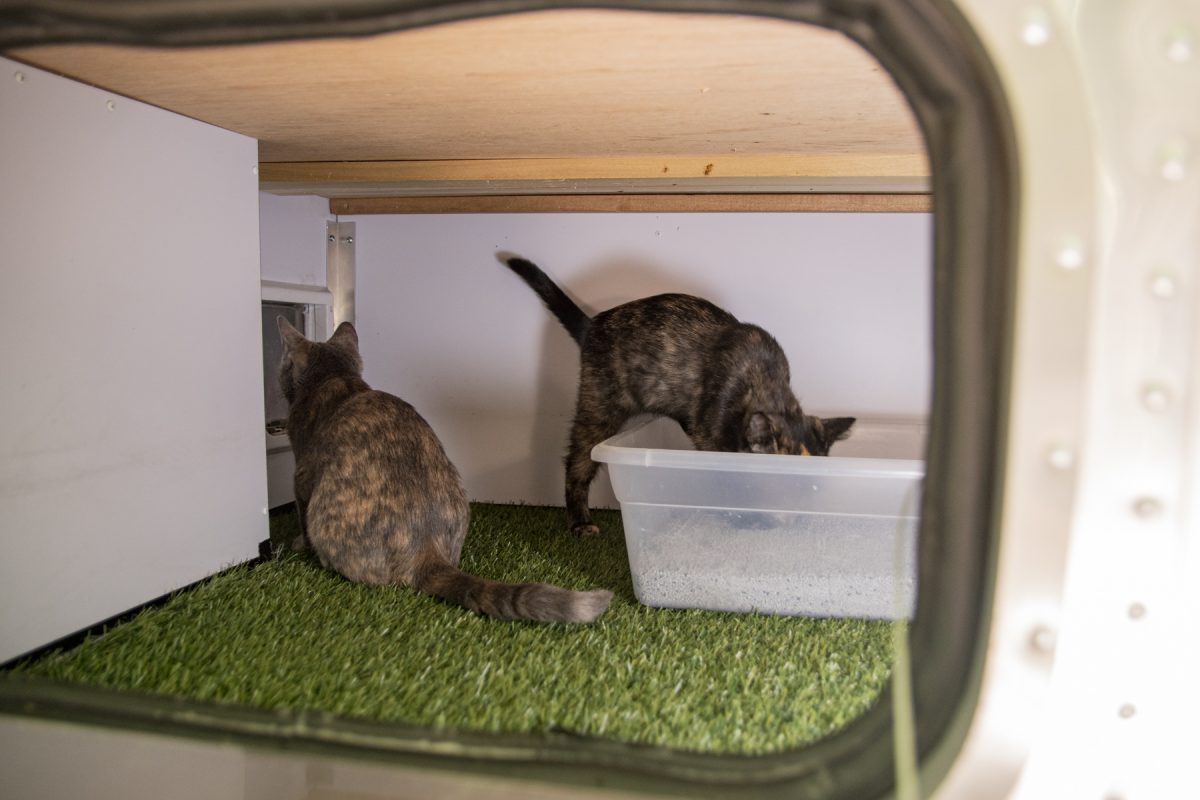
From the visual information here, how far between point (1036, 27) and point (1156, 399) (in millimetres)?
372

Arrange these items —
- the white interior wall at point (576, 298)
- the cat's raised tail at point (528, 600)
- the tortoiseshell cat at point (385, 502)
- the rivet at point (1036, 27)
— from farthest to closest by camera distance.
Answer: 1. the white interior wall at point (576, 298)
2. the tortoiseshell cat at point (385, 502)
3. the cat's raised tail at point (528, 600)
4. the rivet at point (1036, 27)

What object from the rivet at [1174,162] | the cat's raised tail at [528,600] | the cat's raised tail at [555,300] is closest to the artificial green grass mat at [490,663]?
the cat's raised tail at [528,600]

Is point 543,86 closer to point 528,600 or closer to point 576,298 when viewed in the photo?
point 528,600

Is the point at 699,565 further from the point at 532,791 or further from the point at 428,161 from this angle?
the point at 428,161

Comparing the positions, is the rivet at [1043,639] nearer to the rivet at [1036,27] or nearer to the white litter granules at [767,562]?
the rivet at [1036,27]

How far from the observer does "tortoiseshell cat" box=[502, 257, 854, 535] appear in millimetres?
2389

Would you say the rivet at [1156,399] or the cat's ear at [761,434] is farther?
the cat's ear at [761,434]

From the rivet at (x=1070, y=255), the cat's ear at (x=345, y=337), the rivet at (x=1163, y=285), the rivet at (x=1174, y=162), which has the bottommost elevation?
the cat's ear at (x=345, y=337)

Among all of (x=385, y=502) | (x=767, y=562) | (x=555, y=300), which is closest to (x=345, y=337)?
(x=555, y=300)

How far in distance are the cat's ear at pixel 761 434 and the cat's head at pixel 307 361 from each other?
1.17 m

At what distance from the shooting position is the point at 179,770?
106cm

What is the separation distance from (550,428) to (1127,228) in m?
2.15

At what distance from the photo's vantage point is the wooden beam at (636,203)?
2500mm

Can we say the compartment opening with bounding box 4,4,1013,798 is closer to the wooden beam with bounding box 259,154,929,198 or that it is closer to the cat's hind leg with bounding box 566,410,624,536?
the wooden beam with bounding box 259,154,929,198
